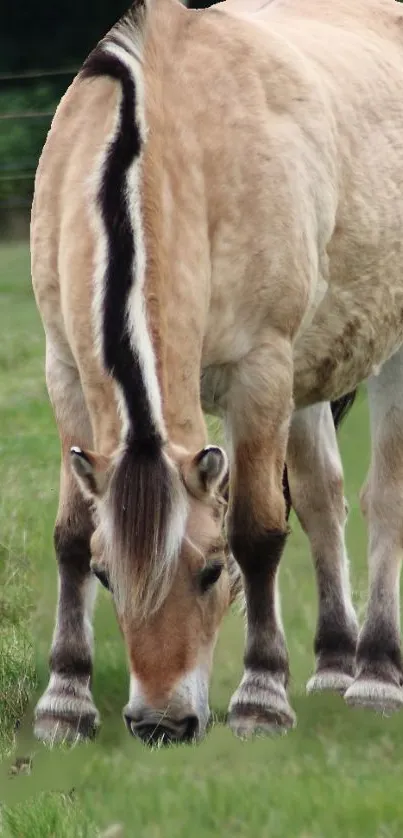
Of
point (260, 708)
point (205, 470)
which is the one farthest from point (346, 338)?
point (205, 470)

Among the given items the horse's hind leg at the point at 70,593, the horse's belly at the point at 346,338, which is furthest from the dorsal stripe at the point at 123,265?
the horse's belly at the point at 346,338

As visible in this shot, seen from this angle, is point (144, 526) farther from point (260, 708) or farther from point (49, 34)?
point (49, 34)

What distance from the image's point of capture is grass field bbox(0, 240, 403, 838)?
4.01 metres

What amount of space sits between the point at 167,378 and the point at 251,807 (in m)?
1.17

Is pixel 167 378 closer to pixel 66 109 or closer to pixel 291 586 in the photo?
pixel 66 109

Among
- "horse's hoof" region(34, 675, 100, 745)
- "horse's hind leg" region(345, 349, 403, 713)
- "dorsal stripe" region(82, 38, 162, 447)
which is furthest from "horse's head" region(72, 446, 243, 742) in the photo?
"horse's hind leg" region(345, 349, 403, 713)

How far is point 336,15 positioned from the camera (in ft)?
21.3

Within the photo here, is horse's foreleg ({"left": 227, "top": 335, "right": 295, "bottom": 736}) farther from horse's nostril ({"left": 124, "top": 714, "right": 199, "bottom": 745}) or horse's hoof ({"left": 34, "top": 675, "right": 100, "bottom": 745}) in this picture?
horse's nostril ({"left": 124, "top": 714, "right": 199, "bottom": 745})

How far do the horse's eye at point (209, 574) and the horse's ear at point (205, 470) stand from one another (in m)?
0.19

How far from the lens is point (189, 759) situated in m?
4.61

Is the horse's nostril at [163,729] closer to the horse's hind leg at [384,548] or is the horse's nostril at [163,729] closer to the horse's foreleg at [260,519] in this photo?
the horse's foreleg at [260,519]

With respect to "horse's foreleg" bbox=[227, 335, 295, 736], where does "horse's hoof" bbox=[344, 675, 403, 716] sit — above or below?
below

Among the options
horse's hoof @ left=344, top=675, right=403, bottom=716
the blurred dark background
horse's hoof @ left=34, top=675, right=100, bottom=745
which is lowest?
the blurred dark background

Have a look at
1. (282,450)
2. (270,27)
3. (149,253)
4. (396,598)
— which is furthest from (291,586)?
(149,253)
